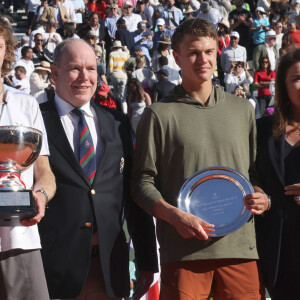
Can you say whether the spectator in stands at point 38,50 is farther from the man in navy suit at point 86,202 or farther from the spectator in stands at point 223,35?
the man in navy suit at point 86,202

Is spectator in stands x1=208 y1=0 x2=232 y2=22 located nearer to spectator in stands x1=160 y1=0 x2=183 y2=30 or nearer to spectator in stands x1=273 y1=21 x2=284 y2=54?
spectator in stands x1=160 y1=0 x2=183 y2=30

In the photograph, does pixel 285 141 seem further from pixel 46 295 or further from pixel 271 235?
pixel 46 295

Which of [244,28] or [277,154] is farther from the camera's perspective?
[244,28]

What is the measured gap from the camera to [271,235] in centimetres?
338

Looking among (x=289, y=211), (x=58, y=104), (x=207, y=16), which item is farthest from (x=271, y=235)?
(x=207, y=16)

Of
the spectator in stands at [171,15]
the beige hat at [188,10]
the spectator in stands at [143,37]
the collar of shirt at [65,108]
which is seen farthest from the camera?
the beige hat at [188,10]

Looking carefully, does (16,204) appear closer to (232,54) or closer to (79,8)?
(232,54)

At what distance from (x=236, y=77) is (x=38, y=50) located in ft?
15.3

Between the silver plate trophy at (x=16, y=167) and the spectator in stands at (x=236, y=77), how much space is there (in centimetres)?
1321

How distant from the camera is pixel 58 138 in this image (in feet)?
11.1

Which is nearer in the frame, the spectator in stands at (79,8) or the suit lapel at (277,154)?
the suit lapel at (277,154)

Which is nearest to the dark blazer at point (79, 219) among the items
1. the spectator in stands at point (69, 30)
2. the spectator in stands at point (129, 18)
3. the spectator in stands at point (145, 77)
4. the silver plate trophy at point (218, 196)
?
the silver plate trophy at point (218, 196)

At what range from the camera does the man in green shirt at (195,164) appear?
10.7 feet

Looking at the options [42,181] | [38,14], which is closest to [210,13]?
[38,14]
